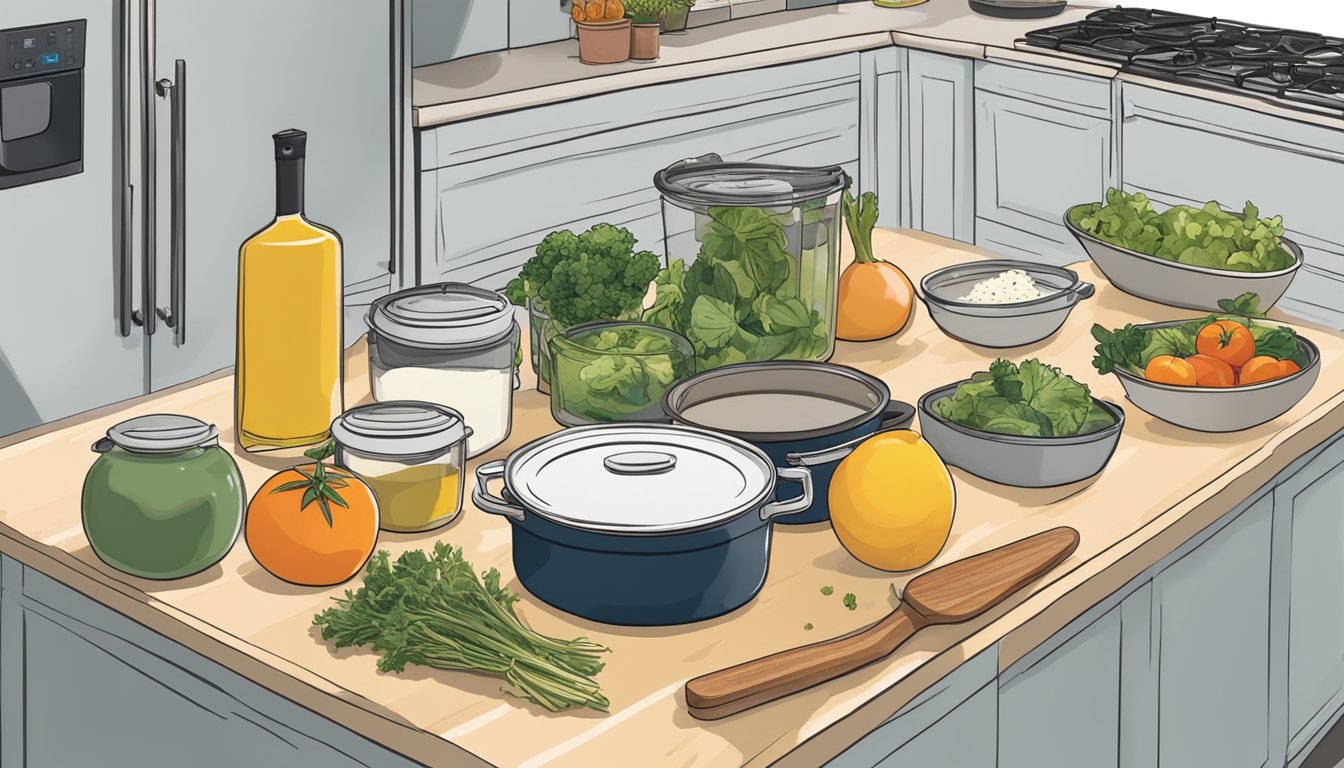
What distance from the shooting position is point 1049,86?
4.38 meters

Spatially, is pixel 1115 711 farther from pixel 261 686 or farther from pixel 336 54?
pixel 336 54

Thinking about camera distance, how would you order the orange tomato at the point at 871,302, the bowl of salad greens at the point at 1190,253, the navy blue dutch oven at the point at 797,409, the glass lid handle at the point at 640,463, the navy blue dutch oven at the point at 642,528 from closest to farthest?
the navy blue dutch oven at the point at 642,528
the glass lid handle at the point at 640,463
the navy blue dutch oven at the point at 797,409
the orange tomato at the point at 871,302
the bowl of salad greens at the point at 1190,253

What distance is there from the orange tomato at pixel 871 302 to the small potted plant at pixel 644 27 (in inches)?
82.2

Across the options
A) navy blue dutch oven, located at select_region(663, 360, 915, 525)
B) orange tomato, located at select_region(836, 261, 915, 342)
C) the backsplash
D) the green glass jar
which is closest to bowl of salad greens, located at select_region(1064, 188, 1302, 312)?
orange tomato, located at select_region(836, 261, 915, 342)

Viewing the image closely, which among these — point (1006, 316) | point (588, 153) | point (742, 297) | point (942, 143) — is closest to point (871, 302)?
point (1006, 316)

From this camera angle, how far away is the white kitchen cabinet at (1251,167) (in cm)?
381

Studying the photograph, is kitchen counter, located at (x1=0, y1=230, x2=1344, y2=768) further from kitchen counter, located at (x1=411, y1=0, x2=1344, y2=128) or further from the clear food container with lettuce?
kitchen counter, located at (x1=411, y1=0, x2=1344, y2=128)

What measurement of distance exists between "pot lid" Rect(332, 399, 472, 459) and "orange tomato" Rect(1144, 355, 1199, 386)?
876mm

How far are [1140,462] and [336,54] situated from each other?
7.08 ft

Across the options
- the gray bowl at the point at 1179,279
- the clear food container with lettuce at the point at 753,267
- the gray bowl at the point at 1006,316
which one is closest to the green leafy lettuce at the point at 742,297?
the clear food container with lettuce at the point at 753,267

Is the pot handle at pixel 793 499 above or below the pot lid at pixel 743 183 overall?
below

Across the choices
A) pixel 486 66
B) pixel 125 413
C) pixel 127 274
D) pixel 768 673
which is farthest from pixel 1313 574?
pixel 486 66

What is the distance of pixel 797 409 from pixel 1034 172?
2.96 m

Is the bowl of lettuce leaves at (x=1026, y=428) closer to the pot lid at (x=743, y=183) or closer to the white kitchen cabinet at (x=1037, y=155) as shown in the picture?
the pot lid at (x=743, y=183)
